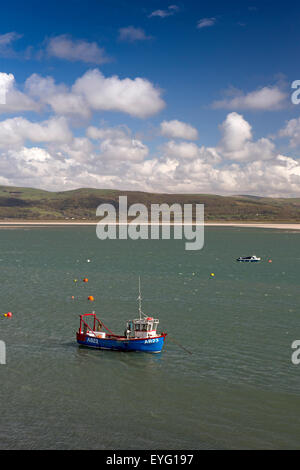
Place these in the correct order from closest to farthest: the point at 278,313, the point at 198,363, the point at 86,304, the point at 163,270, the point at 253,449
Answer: the point at 253,449, the point at 198,363, the point at 278,313, the point at 86,304, the point at 163,270

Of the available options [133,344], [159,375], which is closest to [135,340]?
[133,344]

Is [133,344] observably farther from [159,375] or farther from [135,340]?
[159,375]

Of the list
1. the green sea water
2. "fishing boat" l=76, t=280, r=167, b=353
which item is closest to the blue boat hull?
"fishing boat" l=76, t=280, r=167, b=353

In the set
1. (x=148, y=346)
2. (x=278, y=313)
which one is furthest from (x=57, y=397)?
(x=278, y=313)

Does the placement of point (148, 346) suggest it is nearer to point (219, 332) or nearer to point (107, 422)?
point (219, 332)

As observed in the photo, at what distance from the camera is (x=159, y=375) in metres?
30.4

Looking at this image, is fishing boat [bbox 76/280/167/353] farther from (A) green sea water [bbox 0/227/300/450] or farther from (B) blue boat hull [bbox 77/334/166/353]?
(A) green sea water [bbox 0/227/300/450]

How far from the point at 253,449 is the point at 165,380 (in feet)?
30.6

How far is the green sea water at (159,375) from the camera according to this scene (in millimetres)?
22453

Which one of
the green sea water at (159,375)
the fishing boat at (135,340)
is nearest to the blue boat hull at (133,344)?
the fishing boat at (135,340)

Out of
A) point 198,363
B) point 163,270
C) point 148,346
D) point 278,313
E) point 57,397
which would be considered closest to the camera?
point 57,397

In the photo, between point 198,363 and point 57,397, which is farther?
point 198,363

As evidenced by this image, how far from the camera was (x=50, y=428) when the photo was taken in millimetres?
22859

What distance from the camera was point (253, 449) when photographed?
837 inches
